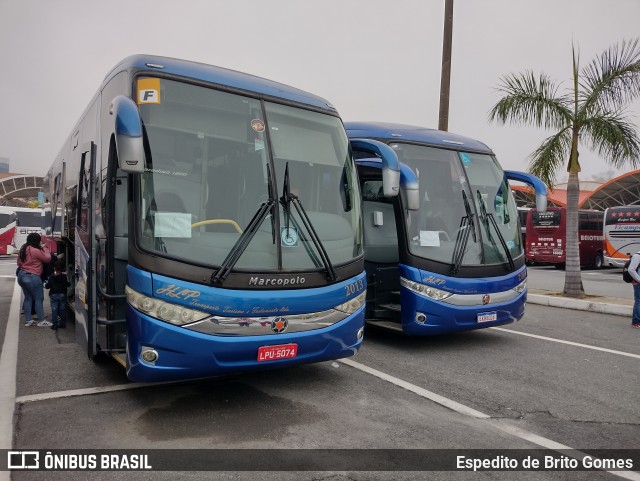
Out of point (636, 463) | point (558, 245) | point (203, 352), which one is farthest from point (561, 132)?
point (558, 245)

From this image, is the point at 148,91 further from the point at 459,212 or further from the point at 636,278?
the point at 636,278

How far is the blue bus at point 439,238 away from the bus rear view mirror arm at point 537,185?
737mm

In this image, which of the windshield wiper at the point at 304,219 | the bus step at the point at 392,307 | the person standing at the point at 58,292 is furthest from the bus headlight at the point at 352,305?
the person standing at the point at 58,292

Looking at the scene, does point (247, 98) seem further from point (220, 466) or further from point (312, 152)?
point (220, 466)

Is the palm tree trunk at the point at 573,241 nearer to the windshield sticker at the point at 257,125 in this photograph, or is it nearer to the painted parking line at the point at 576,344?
the painted parking line at the point at 576,344

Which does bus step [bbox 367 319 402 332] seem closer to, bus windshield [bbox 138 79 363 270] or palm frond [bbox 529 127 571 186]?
bus windshield [bbox 138 79 363 270]

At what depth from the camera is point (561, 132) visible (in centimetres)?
1297

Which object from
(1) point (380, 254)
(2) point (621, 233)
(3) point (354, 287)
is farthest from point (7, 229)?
(2) point (621, 233)

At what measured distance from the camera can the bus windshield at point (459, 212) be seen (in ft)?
23.6

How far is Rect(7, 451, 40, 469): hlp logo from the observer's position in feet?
12.0

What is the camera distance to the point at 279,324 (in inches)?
183

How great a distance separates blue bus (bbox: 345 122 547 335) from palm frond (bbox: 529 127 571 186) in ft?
18.0

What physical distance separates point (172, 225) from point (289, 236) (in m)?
1.05

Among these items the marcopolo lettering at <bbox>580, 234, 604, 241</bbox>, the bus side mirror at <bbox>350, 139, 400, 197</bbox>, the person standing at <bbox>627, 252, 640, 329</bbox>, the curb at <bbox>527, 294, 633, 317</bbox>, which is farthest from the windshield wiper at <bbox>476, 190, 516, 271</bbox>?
the marcopolo lettering at <bbox>580, 234, 604, 241</bbox>
